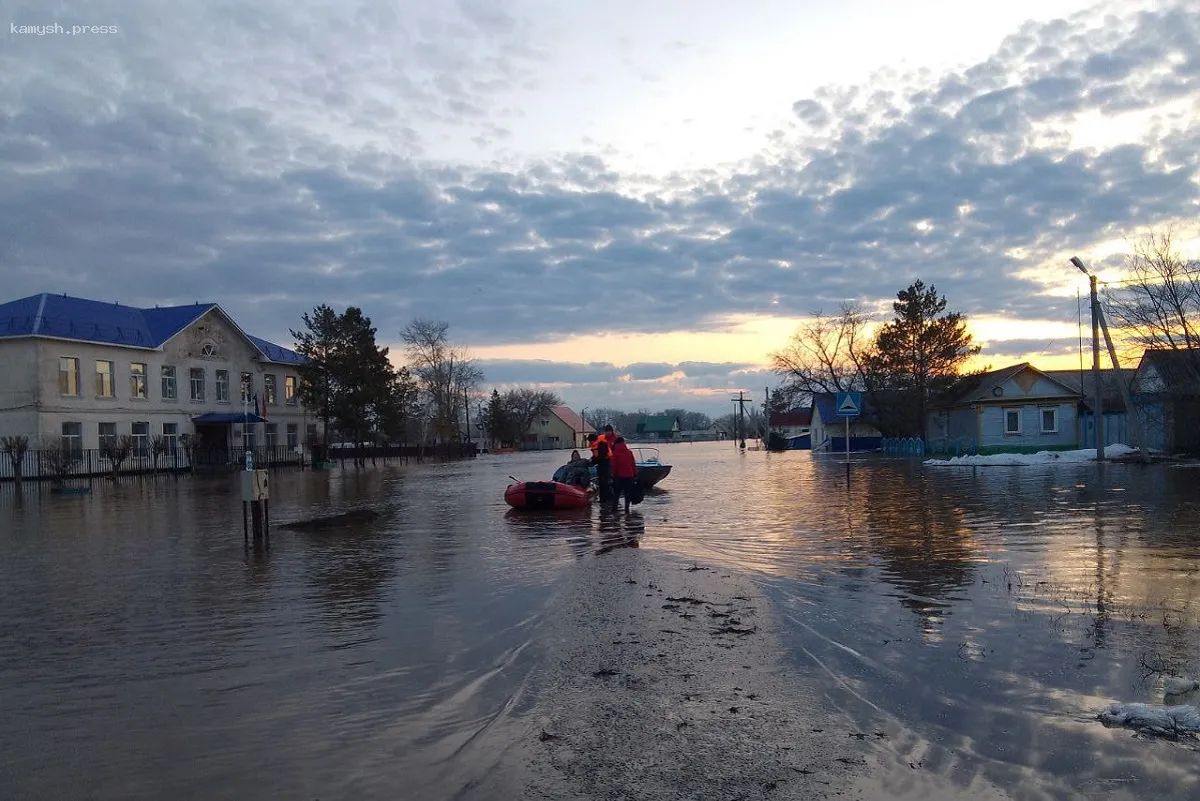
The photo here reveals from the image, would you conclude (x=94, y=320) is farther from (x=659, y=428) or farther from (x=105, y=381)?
(x=659, y=428)

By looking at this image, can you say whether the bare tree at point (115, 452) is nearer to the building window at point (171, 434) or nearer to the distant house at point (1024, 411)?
the building window at point (171, 434)

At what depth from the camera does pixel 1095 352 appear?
31000 millimetres

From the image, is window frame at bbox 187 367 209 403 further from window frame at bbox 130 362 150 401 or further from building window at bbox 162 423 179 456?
window frame at bbox 130 362 150 401

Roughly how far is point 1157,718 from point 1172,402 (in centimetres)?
3630

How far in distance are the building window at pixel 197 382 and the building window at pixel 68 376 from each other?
8656 mm

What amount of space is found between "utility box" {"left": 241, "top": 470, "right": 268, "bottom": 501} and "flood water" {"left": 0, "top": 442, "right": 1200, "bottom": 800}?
0.99 m

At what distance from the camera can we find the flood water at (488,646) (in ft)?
15.5

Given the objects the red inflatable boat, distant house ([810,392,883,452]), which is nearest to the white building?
the red inflatable boat

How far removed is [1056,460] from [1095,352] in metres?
5.74

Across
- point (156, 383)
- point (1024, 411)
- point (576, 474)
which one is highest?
point (156, 383)

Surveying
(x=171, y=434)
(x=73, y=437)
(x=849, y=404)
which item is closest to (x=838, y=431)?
(x=849, y=404)

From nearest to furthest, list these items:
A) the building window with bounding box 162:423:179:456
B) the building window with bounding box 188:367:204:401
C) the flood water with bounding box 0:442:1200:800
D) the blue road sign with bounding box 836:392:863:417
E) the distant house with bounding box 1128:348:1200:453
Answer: the flood water with bounding box 0:442:1200:800, the blue road sign with bounding box 836:392:863:417, the distant house with bounding box 1128:348:1200:453, the building window with bounding box 162:423:179:456, the building window with bounding box 188:367:204:401

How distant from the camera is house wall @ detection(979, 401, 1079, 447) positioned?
45.4 metres

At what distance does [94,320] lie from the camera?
152 ft
